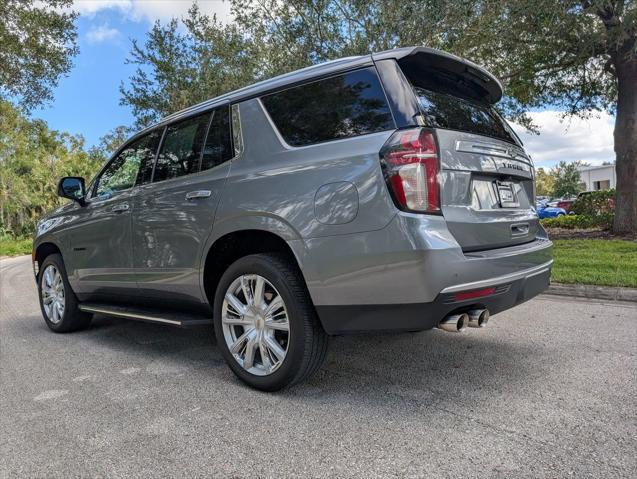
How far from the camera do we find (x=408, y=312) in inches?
103

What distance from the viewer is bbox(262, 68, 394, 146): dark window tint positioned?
9.30ft

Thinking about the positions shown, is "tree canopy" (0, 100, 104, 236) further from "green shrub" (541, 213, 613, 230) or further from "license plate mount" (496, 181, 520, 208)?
"license plate mount" (496, 181, 520, 208)

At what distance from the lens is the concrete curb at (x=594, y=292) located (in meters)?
5.70

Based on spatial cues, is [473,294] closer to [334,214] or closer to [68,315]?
[334,214]

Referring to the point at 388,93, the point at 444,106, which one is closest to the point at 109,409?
the point at 388,93

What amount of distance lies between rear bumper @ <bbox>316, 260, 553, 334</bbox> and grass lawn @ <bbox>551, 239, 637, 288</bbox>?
3864 mm

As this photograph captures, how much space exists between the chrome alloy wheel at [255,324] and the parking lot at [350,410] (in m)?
0.21

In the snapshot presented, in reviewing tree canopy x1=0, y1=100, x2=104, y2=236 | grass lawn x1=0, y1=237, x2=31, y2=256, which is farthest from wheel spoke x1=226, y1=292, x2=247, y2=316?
tree canopy x1=0, y1=100, x2=104, y2=236

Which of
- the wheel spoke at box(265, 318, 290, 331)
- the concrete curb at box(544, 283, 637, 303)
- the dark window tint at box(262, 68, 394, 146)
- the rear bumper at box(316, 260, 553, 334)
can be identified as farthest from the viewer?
the concrete curb at box(544, 283, 637, 303)

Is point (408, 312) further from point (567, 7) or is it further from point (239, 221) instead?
point (567, 7)

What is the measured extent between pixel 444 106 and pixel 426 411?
1794mm

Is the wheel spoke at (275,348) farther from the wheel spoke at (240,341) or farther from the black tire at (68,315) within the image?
the black tire at (68,315)

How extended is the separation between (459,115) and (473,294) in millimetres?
1157

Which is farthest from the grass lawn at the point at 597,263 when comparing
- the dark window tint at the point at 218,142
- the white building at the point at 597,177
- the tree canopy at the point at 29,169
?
the white building at the point at 597,177
